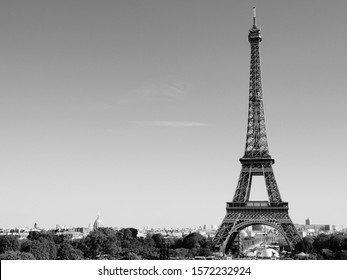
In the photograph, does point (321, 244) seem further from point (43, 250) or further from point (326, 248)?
point (43, 250)

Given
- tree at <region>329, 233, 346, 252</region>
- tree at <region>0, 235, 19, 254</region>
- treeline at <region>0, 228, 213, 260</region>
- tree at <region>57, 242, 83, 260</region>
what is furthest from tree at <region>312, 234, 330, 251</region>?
tree at <region>0, 235, 19, 254</region>

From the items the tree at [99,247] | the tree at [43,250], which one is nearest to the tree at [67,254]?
the tree at [43,250]

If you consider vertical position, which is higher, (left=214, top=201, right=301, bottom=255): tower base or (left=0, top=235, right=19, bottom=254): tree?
(left=214, top=201, right=301, bottom=255): tower base

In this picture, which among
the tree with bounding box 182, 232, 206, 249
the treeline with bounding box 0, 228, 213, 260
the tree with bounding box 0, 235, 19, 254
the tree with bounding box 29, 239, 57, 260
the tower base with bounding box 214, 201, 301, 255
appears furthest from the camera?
the tree with bounding box 182, 232, 206, 249

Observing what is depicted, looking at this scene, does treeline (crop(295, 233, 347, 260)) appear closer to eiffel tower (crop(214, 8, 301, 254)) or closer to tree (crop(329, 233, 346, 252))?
Result: tree (crop(329, 233, 346, 252))

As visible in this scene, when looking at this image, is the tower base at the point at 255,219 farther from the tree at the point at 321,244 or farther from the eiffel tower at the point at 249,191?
the tree at the point at 321,244

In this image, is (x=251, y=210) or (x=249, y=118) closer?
(x=251, y=210)
